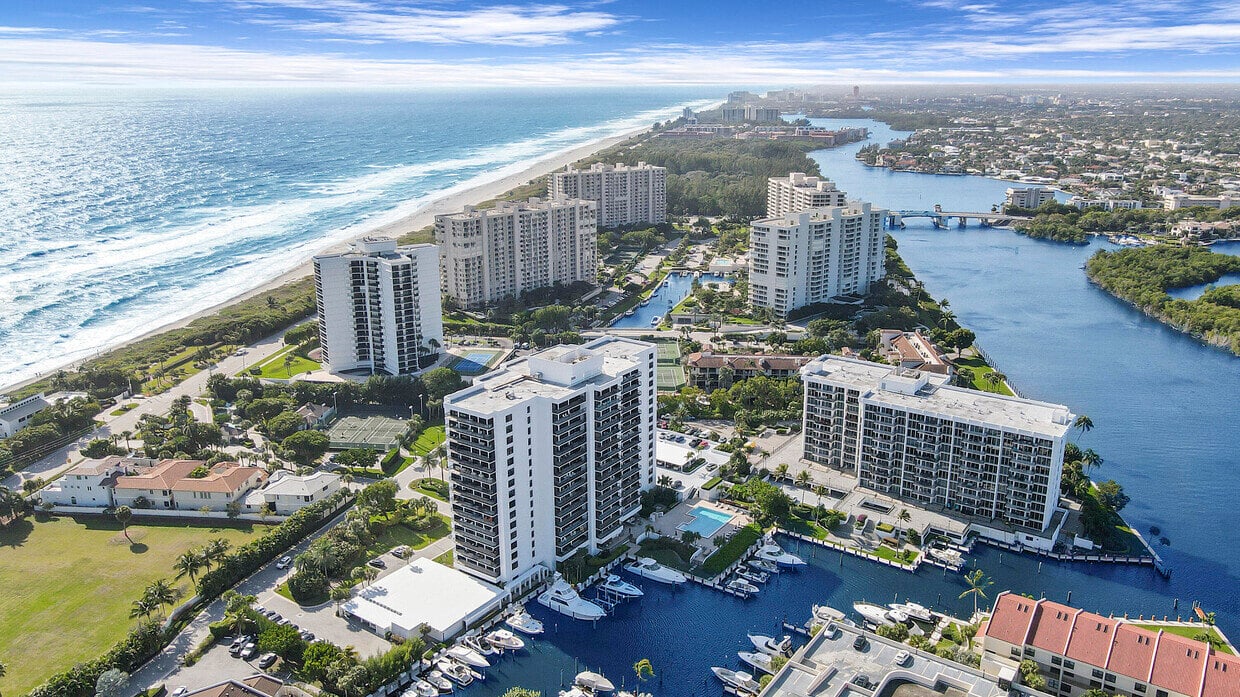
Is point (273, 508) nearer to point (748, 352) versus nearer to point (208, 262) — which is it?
point (748, 352)

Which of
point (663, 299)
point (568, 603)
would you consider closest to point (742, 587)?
point (568, 603)

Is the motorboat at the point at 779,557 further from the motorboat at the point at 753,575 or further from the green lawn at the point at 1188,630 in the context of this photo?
the green lawn at the point at 1188,630

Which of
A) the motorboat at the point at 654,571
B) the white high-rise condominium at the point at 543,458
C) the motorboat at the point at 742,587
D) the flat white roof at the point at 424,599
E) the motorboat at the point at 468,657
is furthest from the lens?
the motorboat at the point at 654,571

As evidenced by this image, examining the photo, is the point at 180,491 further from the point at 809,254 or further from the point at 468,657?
the point at 809,254

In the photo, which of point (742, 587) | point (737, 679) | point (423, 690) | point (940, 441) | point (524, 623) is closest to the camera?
point (423, 690)

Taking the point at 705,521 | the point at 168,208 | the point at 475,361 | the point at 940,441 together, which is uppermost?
the point at 168,208

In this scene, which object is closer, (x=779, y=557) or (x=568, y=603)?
(x=568, y=603)

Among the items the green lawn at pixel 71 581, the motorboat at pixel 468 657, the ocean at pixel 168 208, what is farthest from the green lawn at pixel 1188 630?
the ocean at pixel 168 208
